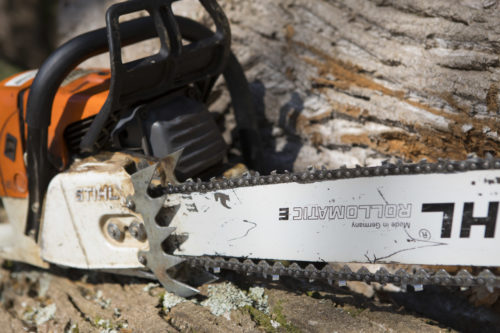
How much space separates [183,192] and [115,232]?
1.21 ft

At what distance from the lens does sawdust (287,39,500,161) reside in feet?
6.55

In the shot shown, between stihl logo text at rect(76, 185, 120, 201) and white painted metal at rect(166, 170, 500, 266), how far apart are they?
243mm

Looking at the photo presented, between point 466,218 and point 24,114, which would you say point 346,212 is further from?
point 24,114

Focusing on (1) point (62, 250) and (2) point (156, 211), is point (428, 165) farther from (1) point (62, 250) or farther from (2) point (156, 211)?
(1) point (62, 250)

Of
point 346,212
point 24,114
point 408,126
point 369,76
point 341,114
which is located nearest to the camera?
point 346,212

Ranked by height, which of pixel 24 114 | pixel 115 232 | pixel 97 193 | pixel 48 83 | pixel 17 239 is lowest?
pixel 17 239

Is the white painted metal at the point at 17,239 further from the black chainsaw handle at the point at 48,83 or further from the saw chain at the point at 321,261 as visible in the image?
the saw chain at the point at 321,261

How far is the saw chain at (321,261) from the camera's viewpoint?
150 cm

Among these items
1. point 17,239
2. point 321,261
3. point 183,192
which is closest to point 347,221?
point 321,261

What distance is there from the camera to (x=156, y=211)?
186 centimetres

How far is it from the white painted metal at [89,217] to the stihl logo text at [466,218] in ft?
3.71

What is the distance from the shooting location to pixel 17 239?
236 cm

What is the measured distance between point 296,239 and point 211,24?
1.67 metres

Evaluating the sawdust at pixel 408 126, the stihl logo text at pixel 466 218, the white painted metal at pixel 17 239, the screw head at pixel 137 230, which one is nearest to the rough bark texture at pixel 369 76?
A: the sawdust at pixel 408 126
